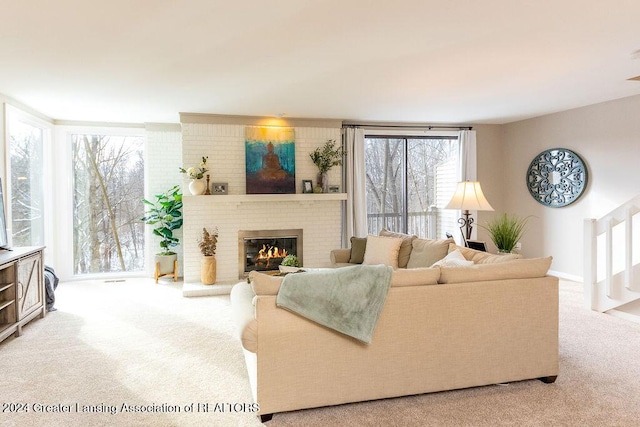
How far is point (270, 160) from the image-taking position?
6.03m

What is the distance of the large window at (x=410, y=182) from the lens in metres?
6.83

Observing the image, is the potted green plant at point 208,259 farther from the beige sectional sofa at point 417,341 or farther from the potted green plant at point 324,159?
the beige sectional sofa at point 417,341

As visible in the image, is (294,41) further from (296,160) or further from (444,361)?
(296,160)

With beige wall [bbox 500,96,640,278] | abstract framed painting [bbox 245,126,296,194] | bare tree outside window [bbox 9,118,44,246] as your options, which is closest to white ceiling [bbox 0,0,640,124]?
beige wall [bbox 500,96,640,278]

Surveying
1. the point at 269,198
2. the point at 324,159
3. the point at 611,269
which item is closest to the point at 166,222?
the point at 269,198

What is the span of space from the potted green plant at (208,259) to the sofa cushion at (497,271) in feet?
12.1

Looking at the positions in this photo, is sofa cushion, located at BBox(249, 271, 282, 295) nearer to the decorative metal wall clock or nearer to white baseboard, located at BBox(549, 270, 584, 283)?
the decorative metal wall clock

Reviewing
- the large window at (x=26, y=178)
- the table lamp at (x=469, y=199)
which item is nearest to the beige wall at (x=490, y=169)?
the table lamp at (x=469, y=199)

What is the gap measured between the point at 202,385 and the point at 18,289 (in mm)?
2262

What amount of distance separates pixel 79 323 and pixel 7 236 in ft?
4.08

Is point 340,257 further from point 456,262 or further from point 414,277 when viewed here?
point 414,277

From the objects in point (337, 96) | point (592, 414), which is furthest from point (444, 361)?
point (337, 96)

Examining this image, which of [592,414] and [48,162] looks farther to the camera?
[48,162]

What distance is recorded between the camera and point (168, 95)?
15.3 ft
